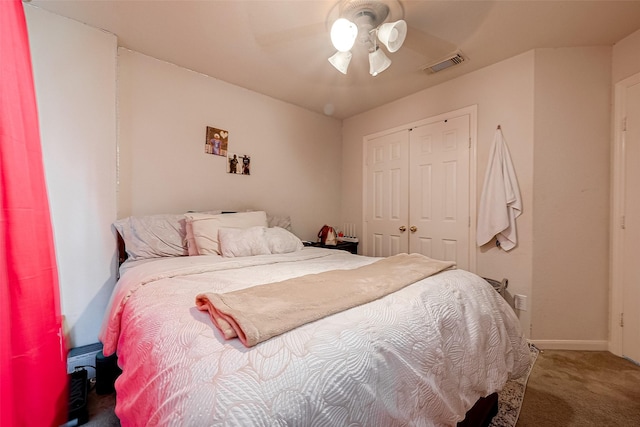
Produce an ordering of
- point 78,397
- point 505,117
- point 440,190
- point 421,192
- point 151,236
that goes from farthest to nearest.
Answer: point 421,192
point 440,190
point 505,117
point 151,236
point 78,397

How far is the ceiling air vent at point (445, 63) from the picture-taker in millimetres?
2297

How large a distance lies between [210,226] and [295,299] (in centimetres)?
142

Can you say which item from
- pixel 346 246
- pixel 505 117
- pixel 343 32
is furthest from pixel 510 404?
pixel 343 32

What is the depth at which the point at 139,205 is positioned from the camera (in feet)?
7.48

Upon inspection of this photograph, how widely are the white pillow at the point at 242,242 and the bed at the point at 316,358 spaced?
0.40 meters

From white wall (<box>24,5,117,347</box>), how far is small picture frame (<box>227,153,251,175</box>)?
1.00 metres

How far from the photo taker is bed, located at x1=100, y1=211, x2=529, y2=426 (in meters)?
0.58

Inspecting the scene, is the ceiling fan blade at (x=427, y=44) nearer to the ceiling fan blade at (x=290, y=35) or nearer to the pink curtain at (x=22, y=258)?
the ceiling fan blade at (x=290, y=35)

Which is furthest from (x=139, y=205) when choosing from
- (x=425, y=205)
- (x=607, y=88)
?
(x=607, y=88)

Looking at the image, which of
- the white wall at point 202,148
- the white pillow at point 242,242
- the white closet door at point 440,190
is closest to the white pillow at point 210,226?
the white pillow at point 242,242

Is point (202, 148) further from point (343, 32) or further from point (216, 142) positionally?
point (343, 32)

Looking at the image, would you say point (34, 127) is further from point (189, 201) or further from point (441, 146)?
point (441, 146)

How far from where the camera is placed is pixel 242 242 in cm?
204

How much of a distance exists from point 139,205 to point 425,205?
9.24 feet
